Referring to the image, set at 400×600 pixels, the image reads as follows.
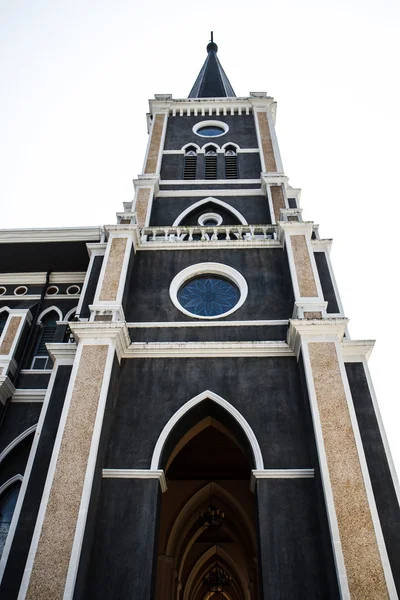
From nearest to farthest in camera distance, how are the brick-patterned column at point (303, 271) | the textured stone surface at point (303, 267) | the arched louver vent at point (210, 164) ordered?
the brick-patterned column at point (303, 271)
the textured stone surface at point (303, 267)
the arched louver vent at point (210, 164)

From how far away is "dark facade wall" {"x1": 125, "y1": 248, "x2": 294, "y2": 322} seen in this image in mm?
13344

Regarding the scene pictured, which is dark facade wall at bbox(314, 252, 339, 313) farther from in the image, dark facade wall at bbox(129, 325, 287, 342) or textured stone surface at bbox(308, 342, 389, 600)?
textured stone surface at bbox(308, 342, 389, 600)

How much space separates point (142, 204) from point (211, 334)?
21.2 ft

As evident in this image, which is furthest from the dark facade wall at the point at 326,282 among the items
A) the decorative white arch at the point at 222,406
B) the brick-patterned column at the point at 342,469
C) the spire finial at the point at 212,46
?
the spire finial at the point at 212,46

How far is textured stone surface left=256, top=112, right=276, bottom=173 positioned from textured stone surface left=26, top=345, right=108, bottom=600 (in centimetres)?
1069

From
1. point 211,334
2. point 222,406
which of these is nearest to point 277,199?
point 211,334

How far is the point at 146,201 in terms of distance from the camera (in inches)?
691

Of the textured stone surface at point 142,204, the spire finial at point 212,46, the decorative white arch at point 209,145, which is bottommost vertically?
the textured stone surface at point 142,204

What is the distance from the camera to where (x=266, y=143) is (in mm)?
20500

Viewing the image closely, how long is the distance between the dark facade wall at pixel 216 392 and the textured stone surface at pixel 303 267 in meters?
1.82

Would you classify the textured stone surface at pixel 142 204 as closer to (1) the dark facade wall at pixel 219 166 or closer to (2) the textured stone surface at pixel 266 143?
(1) the dark facade wall at pixel 219 166

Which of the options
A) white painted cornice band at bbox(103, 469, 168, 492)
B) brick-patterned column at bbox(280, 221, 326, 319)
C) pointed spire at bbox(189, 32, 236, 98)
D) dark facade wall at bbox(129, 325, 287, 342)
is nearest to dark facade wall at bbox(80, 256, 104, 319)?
dark facade wall at bbox(129, 325, 287, 342)

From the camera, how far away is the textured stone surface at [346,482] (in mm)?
8242

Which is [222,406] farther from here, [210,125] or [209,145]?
[210,125]
